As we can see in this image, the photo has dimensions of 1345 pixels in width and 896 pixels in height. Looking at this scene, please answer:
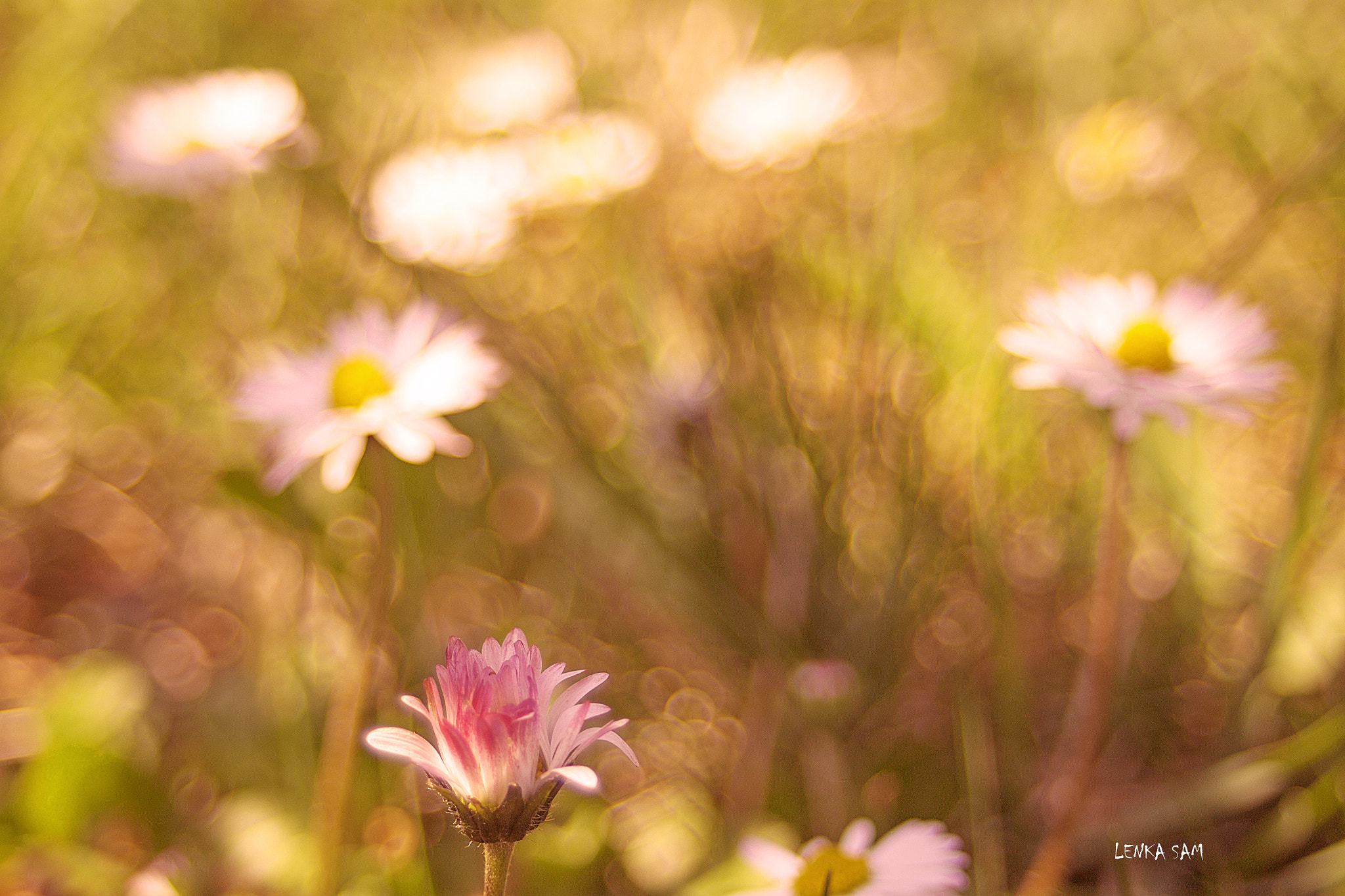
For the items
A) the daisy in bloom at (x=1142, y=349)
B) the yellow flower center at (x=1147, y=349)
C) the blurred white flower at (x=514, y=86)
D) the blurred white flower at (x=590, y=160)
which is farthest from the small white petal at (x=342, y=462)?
the blurred white flower at (x=514, y=86)

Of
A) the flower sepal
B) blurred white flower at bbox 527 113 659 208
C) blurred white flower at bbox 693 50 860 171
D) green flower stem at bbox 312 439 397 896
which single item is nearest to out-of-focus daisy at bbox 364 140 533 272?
blurred white flower at bbox 527 113 659 208

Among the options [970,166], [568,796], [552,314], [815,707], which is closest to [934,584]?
[815,707]

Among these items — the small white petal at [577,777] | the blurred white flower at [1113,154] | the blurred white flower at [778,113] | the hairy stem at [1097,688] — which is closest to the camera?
the small white petal at [577,777]

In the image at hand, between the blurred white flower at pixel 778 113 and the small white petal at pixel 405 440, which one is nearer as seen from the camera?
the small white petal at pixel 405 440

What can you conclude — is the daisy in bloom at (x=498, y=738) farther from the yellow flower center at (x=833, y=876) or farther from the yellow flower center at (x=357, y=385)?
the yellow flower center at (x=357, y=385)

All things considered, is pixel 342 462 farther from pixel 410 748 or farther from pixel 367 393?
pixel 410 748

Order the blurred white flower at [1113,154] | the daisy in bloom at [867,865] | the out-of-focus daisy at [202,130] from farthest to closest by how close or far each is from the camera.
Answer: the blurred white flower at [1113,154] < the out-of-focus daisy at [202,130] < the daisy in bloom at [867,865]

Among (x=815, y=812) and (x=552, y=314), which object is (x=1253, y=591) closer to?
(x=815, y=812)

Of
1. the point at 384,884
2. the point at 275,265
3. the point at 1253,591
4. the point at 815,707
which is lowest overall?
the point at 384,884
